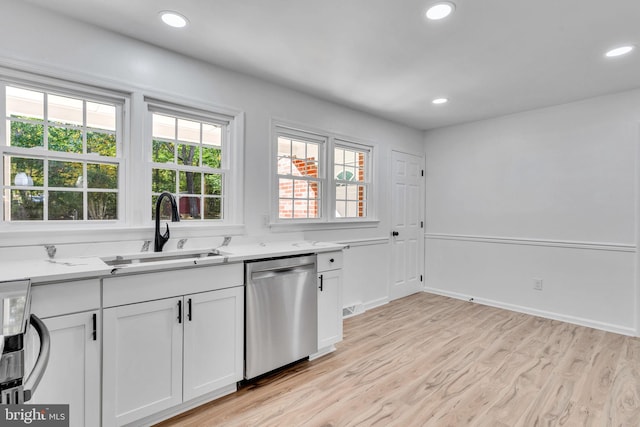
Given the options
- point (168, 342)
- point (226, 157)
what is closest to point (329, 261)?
point (226, 157)

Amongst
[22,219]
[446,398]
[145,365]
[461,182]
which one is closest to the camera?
[145,365]

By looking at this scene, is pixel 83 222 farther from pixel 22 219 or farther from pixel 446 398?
pixel 446 398

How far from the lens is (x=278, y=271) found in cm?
250

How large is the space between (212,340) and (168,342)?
28cm

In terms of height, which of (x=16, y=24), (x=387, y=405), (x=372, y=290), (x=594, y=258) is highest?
(x=16, y=24)

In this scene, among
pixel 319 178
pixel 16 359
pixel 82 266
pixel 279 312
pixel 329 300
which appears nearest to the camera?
pixel 16 359

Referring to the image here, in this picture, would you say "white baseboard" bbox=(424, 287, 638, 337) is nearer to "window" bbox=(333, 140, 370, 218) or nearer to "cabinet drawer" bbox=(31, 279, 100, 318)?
"window" bbox=(333, 140, 370, 218)

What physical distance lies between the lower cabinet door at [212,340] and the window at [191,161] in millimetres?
875

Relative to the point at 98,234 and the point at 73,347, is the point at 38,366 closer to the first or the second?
the point at 73,347

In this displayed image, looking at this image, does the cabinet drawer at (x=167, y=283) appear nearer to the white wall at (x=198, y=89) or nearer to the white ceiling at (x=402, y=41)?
the white wall at (x=198, y=89)

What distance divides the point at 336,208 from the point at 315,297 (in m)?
1.48

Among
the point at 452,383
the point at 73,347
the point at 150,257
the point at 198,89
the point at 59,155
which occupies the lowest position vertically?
the point at 452,383

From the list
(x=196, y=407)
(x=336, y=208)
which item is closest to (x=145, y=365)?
(x=196, y=407)

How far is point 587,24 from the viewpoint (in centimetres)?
217
